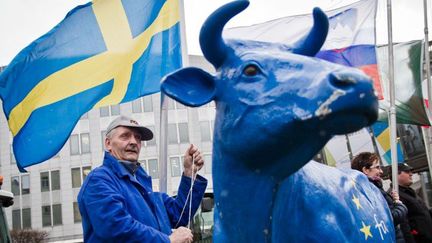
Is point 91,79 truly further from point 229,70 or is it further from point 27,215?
point 27,215

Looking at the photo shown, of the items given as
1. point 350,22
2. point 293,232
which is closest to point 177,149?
point 350,22

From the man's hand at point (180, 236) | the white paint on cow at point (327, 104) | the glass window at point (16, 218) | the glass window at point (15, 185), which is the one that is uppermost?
the white paint on cow at point (327, 104)

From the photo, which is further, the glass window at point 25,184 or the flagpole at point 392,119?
the glass window at point 25,184

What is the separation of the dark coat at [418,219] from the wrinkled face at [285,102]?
4.16 meters

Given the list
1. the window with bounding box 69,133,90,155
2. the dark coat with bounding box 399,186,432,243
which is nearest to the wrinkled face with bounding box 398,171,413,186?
the dark coat with bounding box 399,186,432,243

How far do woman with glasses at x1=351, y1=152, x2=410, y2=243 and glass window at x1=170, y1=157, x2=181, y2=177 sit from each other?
33162 mm

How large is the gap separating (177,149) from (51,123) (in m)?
34.1

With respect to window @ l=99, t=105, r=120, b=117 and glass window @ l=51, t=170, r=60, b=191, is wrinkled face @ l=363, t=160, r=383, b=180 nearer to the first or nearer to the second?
window @ l=99, t=105, r=120, b=117

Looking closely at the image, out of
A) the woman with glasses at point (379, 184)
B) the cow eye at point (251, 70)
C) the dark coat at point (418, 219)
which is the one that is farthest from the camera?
the dark coat at point (418, 219)

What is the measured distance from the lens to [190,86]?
270cm

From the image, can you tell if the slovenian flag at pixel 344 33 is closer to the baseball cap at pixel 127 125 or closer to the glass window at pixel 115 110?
the baseball cap at pixel 127 125

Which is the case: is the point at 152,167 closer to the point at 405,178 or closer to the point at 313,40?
Result: the point at 405,178

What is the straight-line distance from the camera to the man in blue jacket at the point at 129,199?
10.6ft

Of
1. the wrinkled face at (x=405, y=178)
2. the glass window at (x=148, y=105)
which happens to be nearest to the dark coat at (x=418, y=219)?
the wrinkled face at (x=405, y=178)
